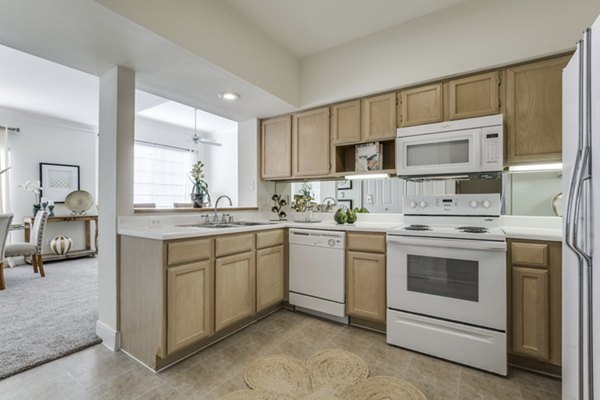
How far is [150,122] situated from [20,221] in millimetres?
2878

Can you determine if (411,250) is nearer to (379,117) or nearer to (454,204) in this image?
(454,204)

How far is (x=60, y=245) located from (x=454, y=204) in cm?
619

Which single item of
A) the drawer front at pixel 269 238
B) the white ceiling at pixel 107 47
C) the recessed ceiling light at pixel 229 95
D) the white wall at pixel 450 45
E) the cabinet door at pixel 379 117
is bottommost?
the drawer front at pixel 269 238

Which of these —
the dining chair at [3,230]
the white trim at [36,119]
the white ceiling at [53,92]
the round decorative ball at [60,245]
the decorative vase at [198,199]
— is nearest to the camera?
the decorative vase at [198,199]

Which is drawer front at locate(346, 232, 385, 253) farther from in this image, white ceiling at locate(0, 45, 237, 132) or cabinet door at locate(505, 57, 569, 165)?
white ceiling at locate(0, 45, 237, 132)

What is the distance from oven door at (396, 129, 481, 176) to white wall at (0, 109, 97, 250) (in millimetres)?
5996

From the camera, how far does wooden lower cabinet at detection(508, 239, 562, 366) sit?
5.82ft

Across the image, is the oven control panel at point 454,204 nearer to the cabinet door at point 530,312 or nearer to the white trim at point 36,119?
the cabinet door at point 530,312

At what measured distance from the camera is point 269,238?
8.98 feet

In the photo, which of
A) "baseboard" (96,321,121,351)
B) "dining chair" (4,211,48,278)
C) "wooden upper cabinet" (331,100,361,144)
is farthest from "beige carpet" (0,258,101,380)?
"wooden upper cabinet" (331,100,361,144)

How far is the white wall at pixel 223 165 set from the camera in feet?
23.1

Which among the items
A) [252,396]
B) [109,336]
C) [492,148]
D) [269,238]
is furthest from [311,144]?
[109,336]

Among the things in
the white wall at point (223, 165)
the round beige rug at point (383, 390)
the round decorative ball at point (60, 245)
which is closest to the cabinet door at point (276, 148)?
the round beige rug at point (383, 390)

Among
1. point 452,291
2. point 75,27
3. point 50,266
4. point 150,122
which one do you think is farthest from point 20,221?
point 452,291
